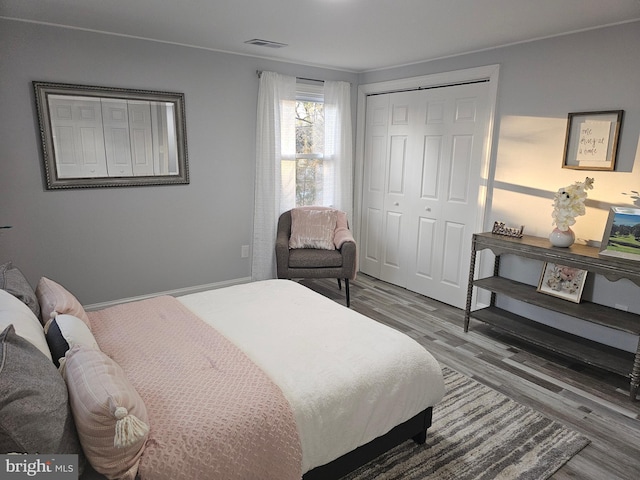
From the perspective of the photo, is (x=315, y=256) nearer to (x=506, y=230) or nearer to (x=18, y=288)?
(x=506, y=230)

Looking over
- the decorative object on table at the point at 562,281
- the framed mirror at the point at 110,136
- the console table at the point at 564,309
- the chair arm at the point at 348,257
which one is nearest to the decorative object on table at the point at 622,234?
the console table at the point at 564,309

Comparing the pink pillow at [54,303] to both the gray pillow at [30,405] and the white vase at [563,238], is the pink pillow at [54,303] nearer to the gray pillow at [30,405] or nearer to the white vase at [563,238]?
the gray pillow at [30,405]

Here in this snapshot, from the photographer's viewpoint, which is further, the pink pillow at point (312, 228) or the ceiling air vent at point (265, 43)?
the pink pillow at point (312, 228)

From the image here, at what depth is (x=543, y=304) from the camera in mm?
2930

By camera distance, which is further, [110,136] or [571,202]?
[110,136]

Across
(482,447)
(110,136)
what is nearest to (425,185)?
(482,447)

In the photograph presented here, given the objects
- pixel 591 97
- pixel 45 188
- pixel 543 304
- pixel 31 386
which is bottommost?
pixel 543 304

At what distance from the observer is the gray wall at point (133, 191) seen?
10.1 feet

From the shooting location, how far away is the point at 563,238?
9.43ft

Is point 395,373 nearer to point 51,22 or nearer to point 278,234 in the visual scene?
point 278,234

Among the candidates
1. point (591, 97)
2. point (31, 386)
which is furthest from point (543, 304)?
point (31, 386)

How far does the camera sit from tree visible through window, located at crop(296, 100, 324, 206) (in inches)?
177

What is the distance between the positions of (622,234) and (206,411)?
8.85 feet

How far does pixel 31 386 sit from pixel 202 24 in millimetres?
2674
